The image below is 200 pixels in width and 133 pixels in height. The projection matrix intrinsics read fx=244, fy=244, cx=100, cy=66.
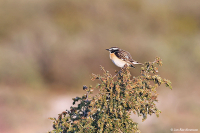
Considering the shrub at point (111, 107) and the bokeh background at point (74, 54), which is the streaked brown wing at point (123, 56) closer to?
the shrub at point (111, 107)

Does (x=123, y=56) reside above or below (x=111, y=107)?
above

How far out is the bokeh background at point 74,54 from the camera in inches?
554

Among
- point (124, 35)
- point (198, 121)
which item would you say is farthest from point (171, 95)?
point (124, 35)

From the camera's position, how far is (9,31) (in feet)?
60.0

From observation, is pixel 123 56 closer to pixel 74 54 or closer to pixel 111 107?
pixel 111 107

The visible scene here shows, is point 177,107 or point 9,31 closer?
point 177,107

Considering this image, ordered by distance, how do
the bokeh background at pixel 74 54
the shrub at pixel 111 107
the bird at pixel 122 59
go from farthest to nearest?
the bokeh background at pixel 74 54 < the bird at pixel 122 59 < the shrub at pixel 111 107

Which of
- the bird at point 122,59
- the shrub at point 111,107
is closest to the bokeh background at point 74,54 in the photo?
the bird at point 122,59

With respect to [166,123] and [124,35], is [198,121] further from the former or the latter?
[124,35]

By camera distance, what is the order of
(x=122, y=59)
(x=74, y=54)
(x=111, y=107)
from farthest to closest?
(x=74, y=54), (x=122, y=59), (x=111, y=107)

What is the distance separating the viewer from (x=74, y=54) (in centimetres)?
1669

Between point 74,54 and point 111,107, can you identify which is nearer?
point 111,107

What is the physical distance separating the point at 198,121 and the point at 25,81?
10790 mm

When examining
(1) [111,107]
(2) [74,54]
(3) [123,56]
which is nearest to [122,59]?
(3) [123,56]
